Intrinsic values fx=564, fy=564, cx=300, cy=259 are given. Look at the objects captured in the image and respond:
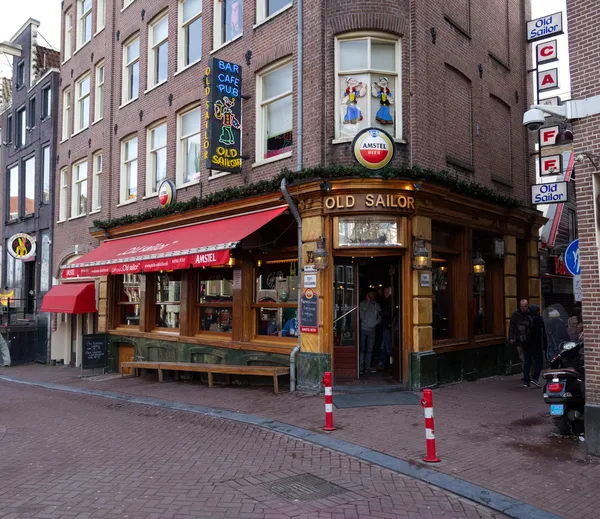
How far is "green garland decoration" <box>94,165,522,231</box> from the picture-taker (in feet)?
35.4

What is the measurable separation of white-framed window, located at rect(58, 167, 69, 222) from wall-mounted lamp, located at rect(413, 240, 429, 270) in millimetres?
15965

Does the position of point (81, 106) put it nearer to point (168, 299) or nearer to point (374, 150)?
point (168, 299)

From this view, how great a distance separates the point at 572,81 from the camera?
24.6 ft

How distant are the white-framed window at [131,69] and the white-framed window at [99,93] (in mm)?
1877

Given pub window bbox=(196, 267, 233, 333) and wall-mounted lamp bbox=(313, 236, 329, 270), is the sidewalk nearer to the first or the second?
pub window bbox=(196, 267, 233, 333)

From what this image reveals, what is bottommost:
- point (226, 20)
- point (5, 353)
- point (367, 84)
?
point (5, 353)

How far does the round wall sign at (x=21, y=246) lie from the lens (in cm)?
2283

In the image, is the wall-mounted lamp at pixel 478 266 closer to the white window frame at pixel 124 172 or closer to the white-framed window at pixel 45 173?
the white window frame at pixel 124 172

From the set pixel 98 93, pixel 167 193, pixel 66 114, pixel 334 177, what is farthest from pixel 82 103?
pixel 334 177

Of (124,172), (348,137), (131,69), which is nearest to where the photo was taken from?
(348,137)

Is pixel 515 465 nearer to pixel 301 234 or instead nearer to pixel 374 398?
pixel 374 398

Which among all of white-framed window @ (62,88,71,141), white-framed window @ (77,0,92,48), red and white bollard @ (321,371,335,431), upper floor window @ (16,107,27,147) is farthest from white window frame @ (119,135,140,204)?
red and white bollard @ (321,371,335,431)

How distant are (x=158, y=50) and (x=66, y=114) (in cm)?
728

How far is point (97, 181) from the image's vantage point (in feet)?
66.7
